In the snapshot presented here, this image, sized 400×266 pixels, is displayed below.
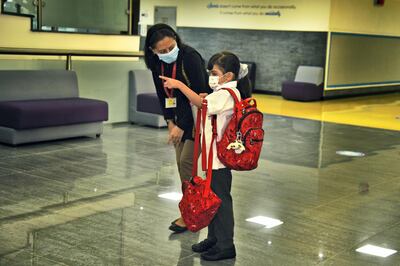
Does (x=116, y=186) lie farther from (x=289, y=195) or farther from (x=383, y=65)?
(x=383, y=65)

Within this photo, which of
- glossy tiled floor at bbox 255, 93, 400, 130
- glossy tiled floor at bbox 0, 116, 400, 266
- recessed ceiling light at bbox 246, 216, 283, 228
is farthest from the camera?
glossy tiled floor at bbox 255, 93, 400, 130

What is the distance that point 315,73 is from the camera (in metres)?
15.5

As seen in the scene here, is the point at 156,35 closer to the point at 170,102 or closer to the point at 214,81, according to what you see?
the point at 170,102

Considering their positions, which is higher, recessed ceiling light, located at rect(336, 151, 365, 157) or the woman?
the woman

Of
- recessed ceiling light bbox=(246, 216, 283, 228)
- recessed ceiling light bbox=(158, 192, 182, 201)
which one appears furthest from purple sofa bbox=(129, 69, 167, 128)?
recessed ceiling light bbox=(246, 216, 283, 228)

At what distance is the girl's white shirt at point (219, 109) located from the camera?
3.75 meters

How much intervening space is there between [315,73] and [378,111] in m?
2.34

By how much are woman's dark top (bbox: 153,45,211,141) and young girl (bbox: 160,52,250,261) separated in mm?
264

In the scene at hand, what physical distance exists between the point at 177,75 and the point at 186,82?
0.08 m

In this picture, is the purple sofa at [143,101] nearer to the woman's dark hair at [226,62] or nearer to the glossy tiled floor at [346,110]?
the glossy tiled floor at [346,110]

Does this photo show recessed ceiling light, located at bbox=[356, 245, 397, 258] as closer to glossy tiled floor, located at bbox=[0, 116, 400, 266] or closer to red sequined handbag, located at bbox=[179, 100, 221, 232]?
glossy tiled floor, located at bbox=[0, 116, 400, 266]

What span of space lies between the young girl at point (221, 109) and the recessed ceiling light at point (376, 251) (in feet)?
3.08

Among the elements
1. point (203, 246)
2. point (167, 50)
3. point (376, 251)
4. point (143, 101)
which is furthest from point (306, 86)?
point (203, 246)

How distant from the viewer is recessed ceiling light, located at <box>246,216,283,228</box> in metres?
4.80
